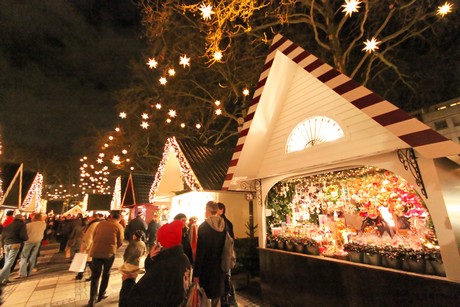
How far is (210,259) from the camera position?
4.06 m

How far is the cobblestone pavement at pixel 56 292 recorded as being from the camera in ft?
20.1

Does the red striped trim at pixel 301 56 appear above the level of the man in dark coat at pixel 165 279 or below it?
above

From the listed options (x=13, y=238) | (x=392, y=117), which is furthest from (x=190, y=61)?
(x=13, y=238)

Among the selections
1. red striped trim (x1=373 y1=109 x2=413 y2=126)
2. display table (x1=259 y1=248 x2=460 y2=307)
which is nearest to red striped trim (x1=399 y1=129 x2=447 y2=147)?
red striped trim (x1=373 y1=109 x2=413 y2=126)

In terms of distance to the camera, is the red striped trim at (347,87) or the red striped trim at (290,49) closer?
the red striped trim at (347,87)

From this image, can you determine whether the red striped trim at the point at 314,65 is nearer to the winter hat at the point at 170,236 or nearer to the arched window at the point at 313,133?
the arched window at the point at 313,133

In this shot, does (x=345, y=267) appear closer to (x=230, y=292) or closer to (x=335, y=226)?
(x=335, y=226)

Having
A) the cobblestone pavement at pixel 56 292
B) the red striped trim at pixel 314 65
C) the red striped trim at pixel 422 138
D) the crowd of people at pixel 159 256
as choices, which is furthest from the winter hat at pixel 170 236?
the cobblestone pavement at pixel 56 292

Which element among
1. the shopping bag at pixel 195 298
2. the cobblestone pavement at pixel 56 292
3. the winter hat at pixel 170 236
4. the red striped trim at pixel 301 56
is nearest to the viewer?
the winter hat at pixel 170 236

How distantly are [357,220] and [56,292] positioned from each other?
8751 millimetres

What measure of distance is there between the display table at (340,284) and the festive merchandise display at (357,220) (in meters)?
0.21

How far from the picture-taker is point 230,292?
4977 millimetres

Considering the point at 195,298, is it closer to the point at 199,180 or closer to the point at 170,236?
the point at 170,236

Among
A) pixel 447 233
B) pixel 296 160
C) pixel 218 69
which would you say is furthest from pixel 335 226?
pixel 218 69
